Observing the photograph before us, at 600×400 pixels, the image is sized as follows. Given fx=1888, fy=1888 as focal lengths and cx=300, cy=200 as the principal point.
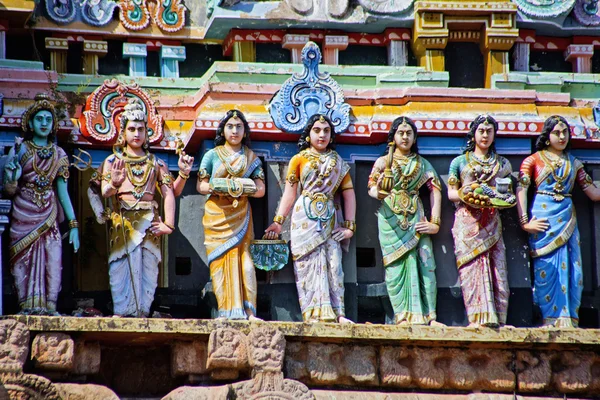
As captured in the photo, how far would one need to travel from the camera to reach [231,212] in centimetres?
Result: 1708

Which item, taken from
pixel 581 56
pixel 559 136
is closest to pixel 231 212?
pixel 559 136

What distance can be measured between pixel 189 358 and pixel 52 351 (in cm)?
121

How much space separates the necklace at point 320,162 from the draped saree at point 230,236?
1.54 feet

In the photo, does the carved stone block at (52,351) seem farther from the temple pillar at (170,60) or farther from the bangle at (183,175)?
the temple pillar at (170,60)

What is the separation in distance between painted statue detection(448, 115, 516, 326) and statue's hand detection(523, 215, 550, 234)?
292 millimetres

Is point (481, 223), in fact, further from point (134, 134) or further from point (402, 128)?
point (134, 134)

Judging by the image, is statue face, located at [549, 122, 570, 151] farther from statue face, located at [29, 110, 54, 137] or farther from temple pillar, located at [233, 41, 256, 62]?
statue face, located at [29, 110, 54, 137]

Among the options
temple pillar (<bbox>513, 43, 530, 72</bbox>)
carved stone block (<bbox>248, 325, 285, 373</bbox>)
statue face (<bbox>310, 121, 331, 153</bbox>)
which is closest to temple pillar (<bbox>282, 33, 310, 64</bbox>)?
statue face (<bbox>310, 121, 331, 153</bbox>)

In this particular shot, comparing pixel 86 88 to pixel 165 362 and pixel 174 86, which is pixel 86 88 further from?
pixel 165 362

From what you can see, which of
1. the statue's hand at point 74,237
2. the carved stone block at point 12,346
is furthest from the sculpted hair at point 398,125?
the carved stone block at point 12,346

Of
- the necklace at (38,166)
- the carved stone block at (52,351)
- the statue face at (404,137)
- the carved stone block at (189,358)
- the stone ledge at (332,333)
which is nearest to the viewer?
the carved stone block at (52,351)

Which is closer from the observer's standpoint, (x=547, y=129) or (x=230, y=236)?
(x=230, y=236)

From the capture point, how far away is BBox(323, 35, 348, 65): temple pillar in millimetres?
18766

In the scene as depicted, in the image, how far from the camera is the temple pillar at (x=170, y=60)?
61.0 ft
